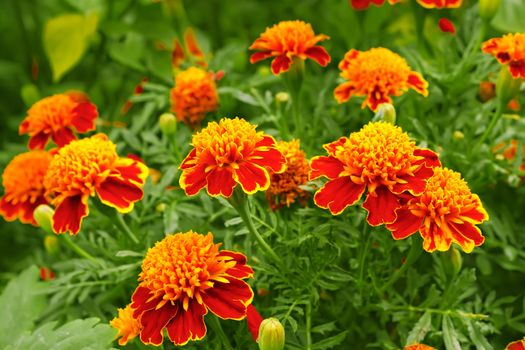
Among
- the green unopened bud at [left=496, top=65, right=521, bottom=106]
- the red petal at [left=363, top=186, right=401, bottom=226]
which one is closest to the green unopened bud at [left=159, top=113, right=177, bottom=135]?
the red petal at [left=363, top=186, right=401, bottom=226]

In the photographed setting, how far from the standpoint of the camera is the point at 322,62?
967mm

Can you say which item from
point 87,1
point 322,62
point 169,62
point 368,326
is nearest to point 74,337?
point 368,326

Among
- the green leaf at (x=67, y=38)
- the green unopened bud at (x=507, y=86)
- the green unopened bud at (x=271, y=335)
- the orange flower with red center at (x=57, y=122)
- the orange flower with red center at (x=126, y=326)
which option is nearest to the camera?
the green unopened bud at (x=271, y=335)

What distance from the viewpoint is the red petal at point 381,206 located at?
2.35 feet

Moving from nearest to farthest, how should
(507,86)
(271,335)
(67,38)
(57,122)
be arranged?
(271,335) < (507,86) < (57,122) < (67,38)

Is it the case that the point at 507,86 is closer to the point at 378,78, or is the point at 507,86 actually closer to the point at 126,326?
the point at 378,78

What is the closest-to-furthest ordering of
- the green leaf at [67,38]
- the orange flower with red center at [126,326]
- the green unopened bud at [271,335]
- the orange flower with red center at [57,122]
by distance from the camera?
the green unopened bud at [271,335] → the orange flower with red center at [126,326] → the orange flower with red center at [57,122] → the green leaf at [67,38]

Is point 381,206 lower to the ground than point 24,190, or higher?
higher

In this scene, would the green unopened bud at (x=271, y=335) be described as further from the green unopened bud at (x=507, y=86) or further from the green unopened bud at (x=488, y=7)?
the green unopened bud at (x=488, y=7)

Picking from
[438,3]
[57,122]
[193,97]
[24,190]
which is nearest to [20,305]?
[24,190]

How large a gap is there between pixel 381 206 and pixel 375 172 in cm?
4

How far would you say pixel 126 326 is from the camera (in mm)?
836

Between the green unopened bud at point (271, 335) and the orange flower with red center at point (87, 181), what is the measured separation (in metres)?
0.25

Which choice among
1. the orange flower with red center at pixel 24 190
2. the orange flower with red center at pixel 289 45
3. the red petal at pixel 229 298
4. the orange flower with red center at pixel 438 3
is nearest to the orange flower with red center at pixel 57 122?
the orange flower with red center at pixel 24 190
